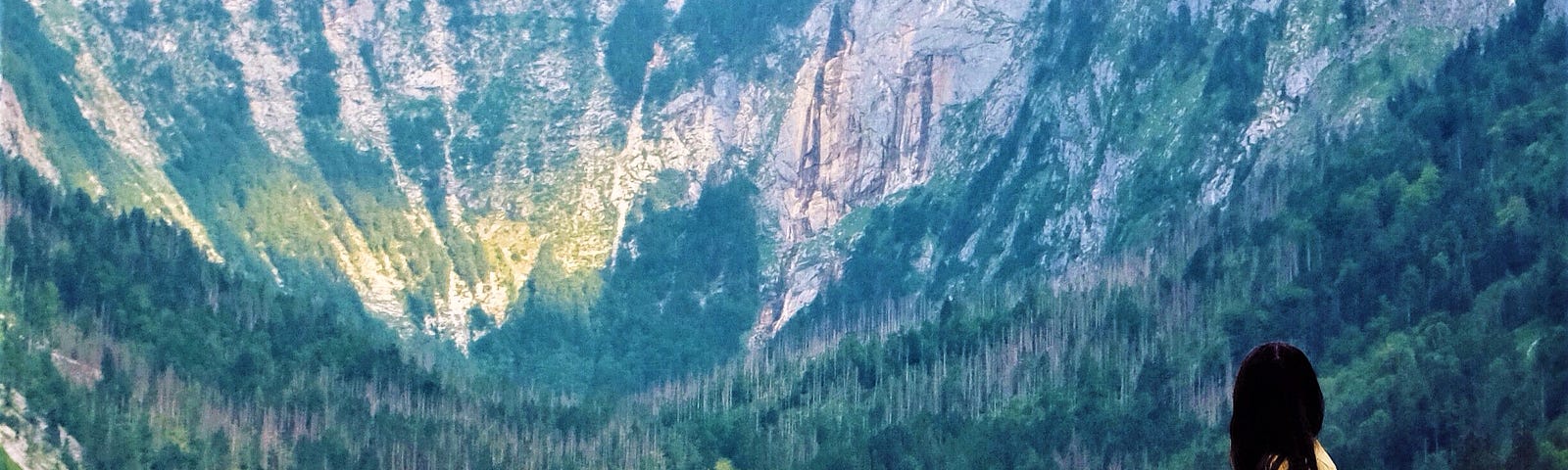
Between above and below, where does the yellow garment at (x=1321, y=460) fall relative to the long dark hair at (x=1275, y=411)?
below

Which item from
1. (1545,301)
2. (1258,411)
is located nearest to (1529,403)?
(1545,301)

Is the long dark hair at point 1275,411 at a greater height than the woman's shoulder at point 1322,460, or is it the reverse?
the long dark hair at point 1275,411

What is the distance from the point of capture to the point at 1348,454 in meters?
196

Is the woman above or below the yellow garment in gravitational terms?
above

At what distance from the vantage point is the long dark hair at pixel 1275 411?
1301cm

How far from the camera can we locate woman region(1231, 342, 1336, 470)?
42.6 feet

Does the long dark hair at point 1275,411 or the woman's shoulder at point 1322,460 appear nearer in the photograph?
the woman's shoulder at point 1322,460

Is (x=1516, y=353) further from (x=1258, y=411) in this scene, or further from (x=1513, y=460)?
(x=1258, y=411)

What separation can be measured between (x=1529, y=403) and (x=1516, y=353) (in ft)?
35.4

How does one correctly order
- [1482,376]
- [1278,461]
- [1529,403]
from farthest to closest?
[1482,376]
[1529,403]
[1278,461]

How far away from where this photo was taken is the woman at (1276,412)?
1299cm

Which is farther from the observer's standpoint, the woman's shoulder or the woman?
the woman

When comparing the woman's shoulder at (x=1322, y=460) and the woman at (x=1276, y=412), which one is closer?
the woman's shoulder at (x=1322, y=460)

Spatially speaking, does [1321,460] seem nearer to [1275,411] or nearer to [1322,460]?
[1322,460]
